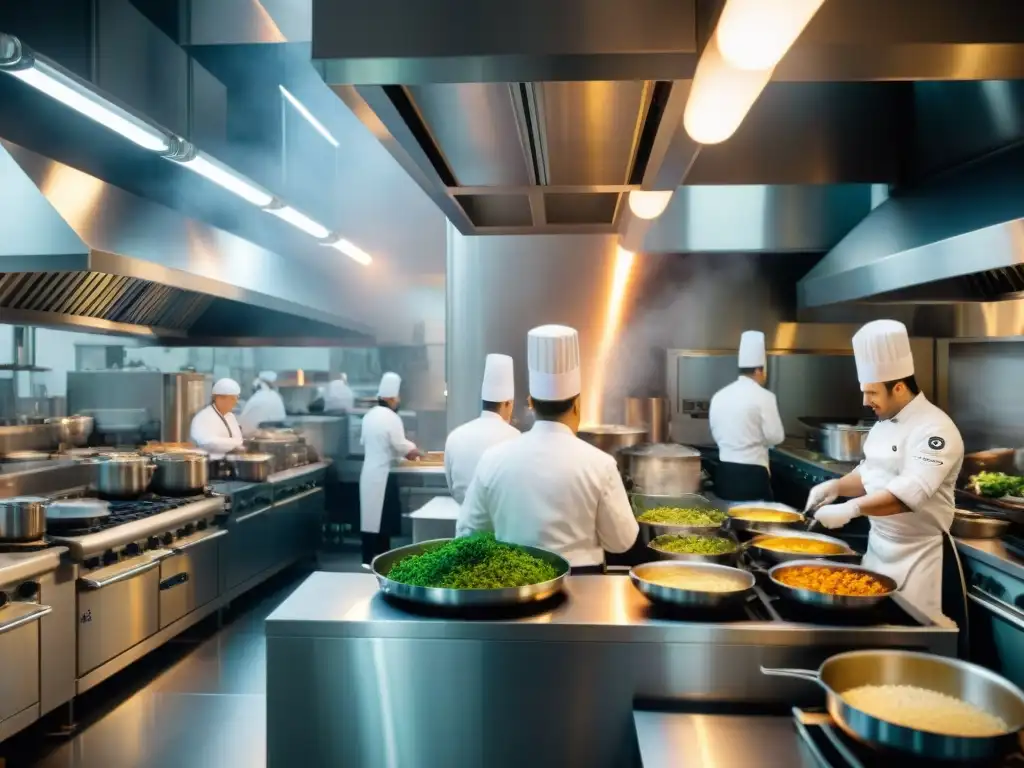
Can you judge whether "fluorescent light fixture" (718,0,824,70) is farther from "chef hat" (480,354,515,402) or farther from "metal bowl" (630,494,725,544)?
"chef hat" (480,354,515,402)

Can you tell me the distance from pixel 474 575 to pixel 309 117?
5.98 metres

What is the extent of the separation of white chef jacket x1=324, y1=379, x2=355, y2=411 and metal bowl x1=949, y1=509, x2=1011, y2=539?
18.9 ft

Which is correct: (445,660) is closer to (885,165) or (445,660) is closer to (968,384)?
(885,165)

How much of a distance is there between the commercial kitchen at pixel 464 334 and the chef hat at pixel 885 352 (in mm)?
314

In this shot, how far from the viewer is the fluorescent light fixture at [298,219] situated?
15.0ft

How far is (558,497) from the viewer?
2467mm

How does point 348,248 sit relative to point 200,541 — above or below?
above

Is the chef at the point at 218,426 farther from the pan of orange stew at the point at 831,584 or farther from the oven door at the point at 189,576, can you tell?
the pan of orange stew at the point at 831,584

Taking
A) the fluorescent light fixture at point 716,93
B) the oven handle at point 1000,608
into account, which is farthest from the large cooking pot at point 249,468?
the fluorescent light fixture at point 716,93

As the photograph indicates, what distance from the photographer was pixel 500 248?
5.59 metres

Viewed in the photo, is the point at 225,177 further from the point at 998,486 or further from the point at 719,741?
the point at 998,486

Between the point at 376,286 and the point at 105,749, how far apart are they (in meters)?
5.62

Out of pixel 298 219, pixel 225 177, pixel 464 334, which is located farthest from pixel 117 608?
pixel 464 334

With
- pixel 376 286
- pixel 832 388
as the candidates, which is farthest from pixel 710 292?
pixel 376 286
